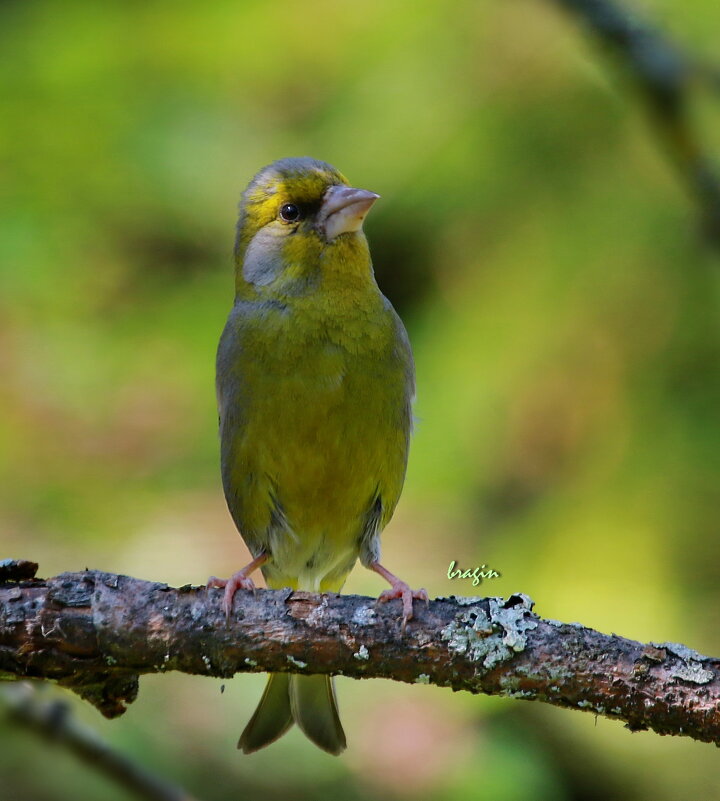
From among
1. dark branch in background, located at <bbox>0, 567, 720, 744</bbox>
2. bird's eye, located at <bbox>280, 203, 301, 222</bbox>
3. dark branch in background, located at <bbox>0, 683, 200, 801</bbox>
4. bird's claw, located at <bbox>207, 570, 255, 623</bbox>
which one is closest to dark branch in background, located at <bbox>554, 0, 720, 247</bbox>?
bird's eye, located at <bbox>280, 203, 301, 222</bbox>

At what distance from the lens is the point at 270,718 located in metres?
4.06

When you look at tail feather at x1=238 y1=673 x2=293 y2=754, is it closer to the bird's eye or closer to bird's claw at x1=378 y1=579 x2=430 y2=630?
bird's claw at x1=378 y1=579 x2=430 y2=630

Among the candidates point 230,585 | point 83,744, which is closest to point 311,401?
point 230,585

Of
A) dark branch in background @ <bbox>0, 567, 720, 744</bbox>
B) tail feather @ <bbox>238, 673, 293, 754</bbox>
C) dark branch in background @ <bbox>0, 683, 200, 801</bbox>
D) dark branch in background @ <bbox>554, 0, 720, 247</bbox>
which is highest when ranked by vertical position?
dark branch in background @ <bbox>554, 0, 720, 247</bbox>

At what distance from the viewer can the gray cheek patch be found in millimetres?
4340

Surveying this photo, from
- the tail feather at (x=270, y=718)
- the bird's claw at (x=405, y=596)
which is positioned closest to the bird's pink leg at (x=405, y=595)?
the bird's claw at (x=405, y=596)

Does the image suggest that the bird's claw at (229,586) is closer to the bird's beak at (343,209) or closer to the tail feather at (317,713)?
the tail feather at (317,713)

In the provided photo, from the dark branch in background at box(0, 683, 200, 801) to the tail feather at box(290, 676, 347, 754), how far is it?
0.63 metres

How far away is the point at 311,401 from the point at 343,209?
0.72 meters

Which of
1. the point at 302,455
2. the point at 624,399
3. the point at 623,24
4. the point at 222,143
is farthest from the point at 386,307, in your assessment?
the point at 222,143

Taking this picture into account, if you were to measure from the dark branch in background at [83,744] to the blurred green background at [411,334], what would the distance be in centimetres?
110

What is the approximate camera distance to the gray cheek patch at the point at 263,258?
4.34 metres

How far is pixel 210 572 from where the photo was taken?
5230mm

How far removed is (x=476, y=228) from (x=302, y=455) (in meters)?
2.23
